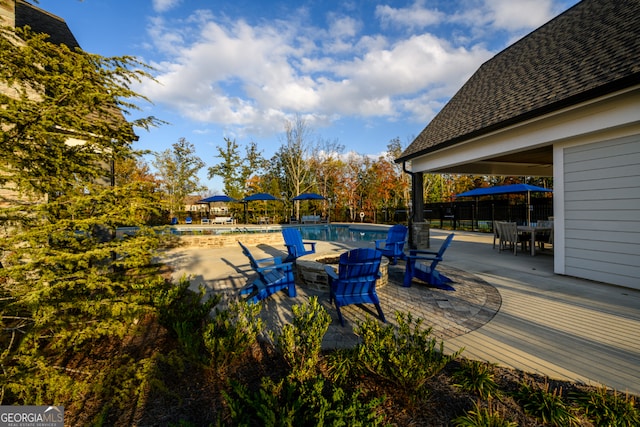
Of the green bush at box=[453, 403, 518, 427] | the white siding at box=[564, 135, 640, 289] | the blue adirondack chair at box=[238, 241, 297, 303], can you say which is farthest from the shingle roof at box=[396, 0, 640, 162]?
the blue adirondack chair at box=[238, 241, 297, 303]

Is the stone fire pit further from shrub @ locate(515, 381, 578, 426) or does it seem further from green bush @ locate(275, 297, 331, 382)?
shrub @ locate(515, 381, 578, 426)

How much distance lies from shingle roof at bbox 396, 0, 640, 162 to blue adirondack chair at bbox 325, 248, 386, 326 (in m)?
4.90

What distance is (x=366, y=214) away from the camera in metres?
24.1

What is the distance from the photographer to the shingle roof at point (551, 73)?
468 cm

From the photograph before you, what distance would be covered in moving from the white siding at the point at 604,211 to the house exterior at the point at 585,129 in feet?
0.04

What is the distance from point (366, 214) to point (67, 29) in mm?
21026

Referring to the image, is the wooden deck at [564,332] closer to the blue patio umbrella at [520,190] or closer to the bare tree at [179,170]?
the blue patio umbrella at [520,190]

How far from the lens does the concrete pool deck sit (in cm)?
261

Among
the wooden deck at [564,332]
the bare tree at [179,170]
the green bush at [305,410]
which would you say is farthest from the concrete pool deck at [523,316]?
the bare tree at [179,170]

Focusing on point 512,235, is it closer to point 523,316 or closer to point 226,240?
point 523,316

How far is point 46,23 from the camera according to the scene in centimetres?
756

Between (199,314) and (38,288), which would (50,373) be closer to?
(38,288)

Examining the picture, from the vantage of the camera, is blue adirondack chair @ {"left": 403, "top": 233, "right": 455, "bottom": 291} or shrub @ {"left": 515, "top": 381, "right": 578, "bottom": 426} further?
blue adirondack chair @ {"left": 403, "top": 233, "right": 455, "bottom": 291}

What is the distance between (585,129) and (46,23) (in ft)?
45.6
